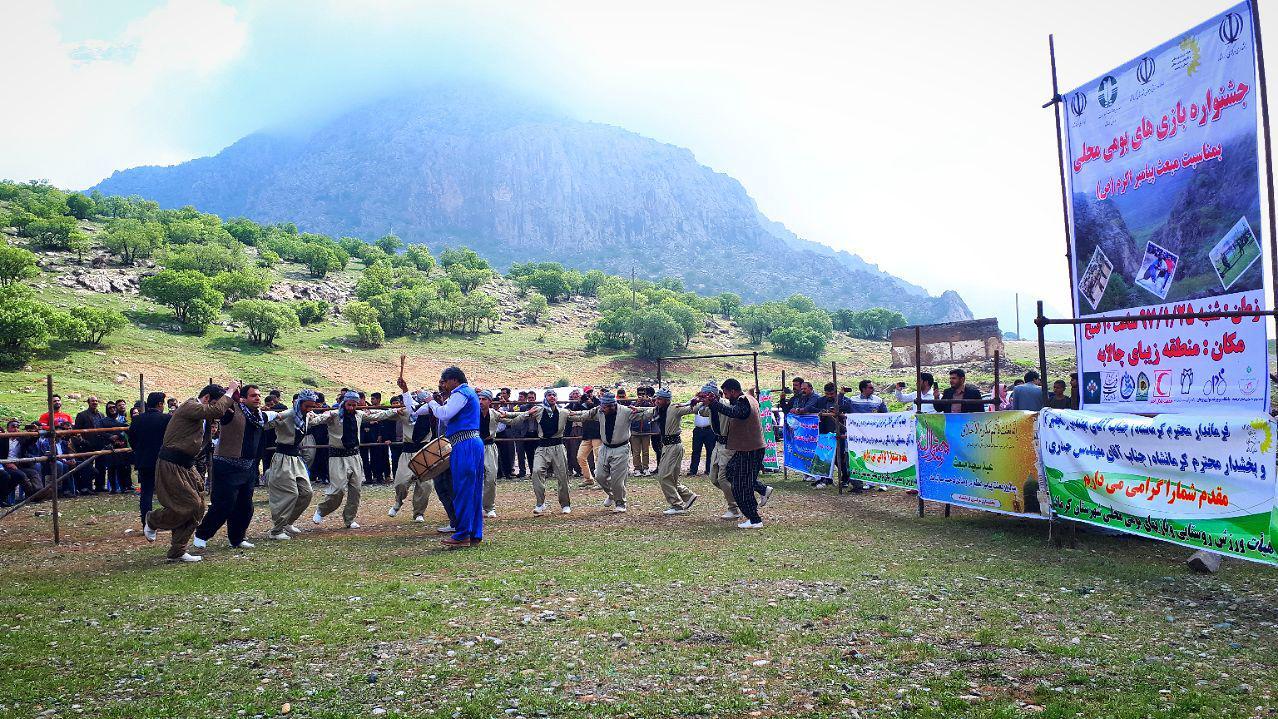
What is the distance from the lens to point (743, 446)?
462 inches

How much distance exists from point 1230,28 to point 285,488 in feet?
43.1

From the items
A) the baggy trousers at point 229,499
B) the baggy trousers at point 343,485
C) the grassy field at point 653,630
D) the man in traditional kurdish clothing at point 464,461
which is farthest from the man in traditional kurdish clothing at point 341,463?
the man in traditional kurdish clothing at point 464,461

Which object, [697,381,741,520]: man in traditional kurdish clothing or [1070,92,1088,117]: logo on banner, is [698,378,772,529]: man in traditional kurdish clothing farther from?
[1070,92,1088,117]: logo on banner

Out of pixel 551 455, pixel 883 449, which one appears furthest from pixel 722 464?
pixel 551 455

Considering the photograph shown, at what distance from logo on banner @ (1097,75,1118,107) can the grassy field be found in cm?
556

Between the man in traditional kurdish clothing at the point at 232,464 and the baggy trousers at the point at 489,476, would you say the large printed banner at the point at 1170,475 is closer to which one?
the baggy trousers at the point at 489,476

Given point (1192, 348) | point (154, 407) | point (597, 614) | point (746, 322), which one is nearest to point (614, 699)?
point (597, 614)

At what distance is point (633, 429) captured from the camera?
1903 centimetres

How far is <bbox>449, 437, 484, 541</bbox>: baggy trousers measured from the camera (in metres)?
10.5

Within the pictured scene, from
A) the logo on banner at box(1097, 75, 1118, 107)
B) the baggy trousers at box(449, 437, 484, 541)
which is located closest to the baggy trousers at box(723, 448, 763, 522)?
the baggy trousers at box(449, 437, 484, 541)

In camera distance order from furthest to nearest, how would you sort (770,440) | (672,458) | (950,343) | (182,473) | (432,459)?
(950,343), (770,440), (672,458), (432,459), (182,473)

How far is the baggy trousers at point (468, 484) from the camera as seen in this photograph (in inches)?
414

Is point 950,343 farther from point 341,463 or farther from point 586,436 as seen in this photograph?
point 341,463

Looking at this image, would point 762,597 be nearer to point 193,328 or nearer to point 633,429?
point 633,429
